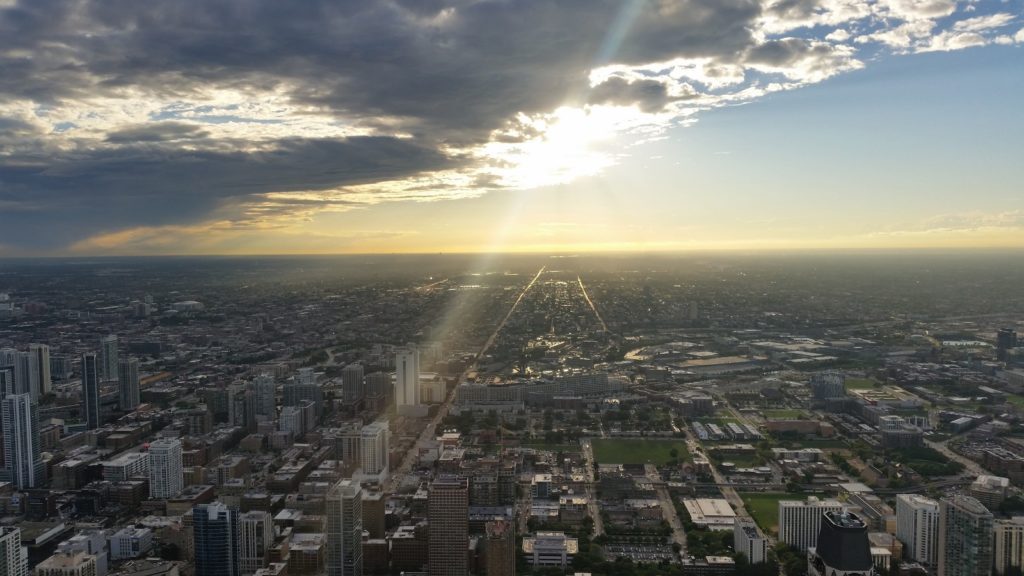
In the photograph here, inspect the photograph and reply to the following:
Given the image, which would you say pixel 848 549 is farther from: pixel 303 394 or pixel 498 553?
pixel 303 394

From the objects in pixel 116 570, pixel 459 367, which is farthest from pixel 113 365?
pixel 116 570

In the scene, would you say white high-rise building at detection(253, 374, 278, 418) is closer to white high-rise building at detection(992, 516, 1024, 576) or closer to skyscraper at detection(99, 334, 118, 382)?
skyscraper at detection(99, 334, 118, 382)

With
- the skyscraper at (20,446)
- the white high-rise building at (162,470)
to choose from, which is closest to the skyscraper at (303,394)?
the white high-rise building at (162,470)

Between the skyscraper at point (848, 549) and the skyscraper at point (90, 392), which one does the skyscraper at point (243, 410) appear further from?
the skyscraper at point (848, 549)

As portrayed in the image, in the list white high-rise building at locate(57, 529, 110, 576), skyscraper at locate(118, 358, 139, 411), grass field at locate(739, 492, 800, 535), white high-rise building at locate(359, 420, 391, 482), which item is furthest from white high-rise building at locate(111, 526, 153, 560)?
skyscraper at locate(118, 358, 139, 411)

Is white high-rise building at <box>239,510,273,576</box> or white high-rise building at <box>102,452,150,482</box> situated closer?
white high-rise building at <box>239,510,273,576</box>

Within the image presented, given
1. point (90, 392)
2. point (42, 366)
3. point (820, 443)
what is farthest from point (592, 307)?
point (90, 392)

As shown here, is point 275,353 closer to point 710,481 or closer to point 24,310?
point 24,310

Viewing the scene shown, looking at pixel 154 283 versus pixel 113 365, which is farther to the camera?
pixel 154 283
